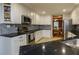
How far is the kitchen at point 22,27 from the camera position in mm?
1694

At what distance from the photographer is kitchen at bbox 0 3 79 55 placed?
5.56 ft

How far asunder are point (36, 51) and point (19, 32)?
39cm

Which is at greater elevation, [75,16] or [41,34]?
[75,16]

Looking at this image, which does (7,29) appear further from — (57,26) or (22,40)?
(57,26)

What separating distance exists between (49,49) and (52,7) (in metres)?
0.59

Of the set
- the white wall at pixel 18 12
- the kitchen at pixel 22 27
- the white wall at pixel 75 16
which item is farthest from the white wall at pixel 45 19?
the white wall at pixel 75 16

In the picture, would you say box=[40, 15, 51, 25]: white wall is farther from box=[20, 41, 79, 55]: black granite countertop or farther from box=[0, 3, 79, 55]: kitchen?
box=[20, 41, 79, 55]: black granite countertop

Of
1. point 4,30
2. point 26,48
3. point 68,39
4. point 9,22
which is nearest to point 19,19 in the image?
point 9,22

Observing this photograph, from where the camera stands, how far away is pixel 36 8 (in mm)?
1773

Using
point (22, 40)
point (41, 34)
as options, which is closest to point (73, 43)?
point (41, 34)

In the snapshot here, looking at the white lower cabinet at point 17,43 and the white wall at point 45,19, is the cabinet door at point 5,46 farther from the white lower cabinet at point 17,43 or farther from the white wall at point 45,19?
the white wall at point 45,19

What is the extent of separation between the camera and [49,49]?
5.48 ft

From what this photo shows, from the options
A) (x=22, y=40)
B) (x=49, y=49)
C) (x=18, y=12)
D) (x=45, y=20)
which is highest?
(x=18, y=12)

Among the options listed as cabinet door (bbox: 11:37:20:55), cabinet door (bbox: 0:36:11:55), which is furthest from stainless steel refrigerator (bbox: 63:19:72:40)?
cabinet door (bbox: 0:36:11:55)
